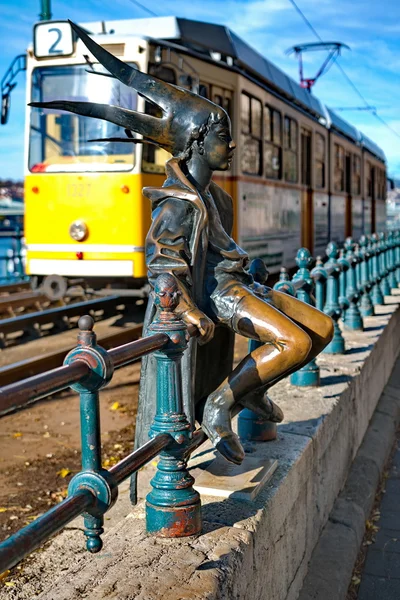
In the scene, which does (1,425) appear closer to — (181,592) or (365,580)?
(365,580)

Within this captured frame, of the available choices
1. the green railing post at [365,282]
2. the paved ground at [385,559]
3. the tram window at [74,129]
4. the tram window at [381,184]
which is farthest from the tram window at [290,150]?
the tram window at [381,184]

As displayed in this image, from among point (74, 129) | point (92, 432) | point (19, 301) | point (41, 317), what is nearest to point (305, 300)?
point (92, 432)

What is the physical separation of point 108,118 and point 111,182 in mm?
7004

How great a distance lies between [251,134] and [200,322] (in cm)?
961

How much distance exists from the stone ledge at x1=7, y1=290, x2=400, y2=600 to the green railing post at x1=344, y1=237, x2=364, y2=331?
198 cm

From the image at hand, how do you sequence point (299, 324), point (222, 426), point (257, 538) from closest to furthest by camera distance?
point (257, 538) < point (222, 426) < point (299, 324)

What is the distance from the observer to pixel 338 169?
1911 cm

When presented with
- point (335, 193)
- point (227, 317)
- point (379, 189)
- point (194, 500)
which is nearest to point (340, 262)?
point (227, 317)

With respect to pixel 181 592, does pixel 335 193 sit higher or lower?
higher

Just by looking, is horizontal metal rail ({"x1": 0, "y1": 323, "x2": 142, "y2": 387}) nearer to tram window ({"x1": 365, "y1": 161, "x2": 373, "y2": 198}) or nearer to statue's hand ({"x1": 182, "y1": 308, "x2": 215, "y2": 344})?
statue's hand ({"x1": 182, "y1": 308, "x2": 215, "y2": 344})

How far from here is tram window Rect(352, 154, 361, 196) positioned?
841 inches

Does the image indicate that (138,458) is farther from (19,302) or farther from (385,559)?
(19,302)

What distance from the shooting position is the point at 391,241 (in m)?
11.8

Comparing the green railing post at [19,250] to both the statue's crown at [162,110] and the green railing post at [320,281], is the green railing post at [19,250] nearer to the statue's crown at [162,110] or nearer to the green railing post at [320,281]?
the green railing post at [320,281]
